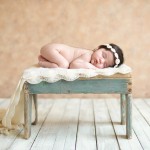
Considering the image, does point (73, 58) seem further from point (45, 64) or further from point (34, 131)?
point (34, 131)

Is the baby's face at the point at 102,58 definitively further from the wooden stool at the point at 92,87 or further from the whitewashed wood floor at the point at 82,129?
the whitewashed wood floor at the point at 82,129

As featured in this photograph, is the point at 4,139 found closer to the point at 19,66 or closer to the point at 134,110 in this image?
the point at 134,110

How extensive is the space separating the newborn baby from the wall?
4.56 feet

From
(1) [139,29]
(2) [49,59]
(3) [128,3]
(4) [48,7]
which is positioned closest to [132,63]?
(1) [139,29]

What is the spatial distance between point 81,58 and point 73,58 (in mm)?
82

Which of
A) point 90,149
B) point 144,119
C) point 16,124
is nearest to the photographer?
point 90,149

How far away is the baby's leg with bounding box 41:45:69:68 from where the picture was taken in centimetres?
240

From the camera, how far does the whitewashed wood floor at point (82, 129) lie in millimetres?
2092

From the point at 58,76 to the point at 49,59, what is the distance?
0.32m

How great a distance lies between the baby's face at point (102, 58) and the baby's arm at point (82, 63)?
41 millimetres

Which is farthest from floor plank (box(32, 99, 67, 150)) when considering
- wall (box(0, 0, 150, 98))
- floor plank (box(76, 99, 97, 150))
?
wall (box(0, 0, 150, 98))

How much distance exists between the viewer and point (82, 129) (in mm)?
2479

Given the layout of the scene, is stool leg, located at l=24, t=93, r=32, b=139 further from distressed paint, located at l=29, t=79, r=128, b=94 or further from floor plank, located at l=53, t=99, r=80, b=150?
floor plank, located at l=53, t=99, r=80, b=150

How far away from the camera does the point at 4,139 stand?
224 centimetres
